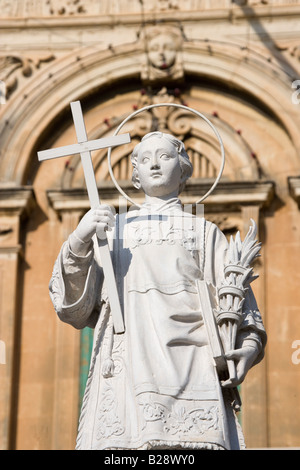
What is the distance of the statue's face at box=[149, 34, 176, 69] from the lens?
1530 cm

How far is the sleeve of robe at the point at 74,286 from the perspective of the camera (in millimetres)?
7457

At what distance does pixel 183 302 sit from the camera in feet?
24.2

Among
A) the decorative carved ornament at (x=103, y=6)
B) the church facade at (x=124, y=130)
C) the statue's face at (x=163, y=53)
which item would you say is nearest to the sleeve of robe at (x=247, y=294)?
the church facade at (x=124, y=130)

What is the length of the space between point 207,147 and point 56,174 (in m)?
1.50

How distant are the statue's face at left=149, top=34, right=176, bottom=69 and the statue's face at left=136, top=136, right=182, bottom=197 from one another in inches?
295

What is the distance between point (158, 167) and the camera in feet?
25.7

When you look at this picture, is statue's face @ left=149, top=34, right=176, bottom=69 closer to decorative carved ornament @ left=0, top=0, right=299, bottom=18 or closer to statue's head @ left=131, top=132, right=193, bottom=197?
decorative carved ornament @ left=0, top=0, right=299, bottom=18

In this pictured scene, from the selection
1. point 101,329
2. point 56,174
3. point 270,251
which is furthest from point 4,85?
point 101,329

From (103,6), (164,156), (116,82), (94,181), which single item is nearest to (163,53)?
(116,82)

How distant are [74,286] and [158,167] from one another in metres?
0.79

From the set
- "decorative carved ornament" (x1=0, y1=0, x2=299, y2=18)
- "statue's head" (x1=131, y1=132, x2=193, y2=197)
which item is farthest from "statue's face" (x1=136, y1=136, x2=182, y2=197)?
"decorative carved ornament" (x1=0, y1=0, x2=299, y2=18)

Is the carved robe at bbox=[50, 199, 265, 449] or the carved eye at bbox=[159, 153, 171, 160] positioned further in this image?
the carved eye at bbox=[159, 153, 171, 160]

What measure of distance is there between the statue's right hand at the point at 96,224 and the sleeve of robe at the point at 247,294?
590mm

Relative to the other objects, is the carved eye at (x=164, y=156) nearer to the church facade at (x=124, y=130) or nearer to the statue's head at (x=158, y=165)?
the statue's head at (x=158, y=165)
